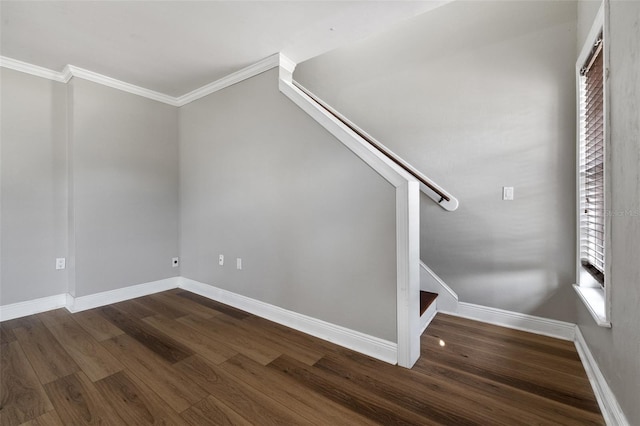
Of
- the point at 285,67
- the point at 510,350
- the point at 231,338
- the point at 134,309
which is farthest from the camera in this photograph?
the point at 134,309

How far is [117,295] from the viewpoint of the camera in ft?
9.40

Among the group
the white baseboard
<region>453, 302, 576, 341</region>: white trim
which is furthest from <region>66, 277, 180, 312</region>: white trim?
<region>453, 302, 576, 341</region>: white trim

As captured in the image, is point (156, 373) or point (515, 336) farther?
point (515, 336)

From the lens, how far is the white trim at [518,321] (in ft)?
6.72

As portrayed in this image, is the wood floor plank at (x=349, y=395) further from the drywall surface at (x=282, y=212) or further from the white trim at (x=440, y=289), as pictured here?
the white trim at (x=440, y=289)

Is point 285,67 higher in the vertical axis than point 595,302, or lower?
higher

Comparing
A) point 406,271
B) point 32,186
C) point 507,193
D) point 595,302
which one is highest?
point 32,186

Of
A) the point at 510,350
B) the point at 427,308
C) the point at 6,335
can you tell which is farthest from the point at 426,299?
the point at 6,335

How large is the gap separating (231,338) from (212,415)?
78cm

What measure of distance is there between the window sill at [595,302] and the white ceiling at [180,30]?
206 cm

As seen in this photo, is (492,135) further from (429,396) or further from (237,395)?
(237,395)

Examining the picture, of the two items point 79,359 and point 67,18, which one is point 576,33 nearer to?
point 67,18

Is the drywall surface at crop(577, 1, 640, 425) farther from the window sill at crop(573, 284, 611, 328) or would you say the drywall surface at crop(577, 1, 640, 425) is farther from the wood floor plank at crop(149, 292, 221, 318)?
the wood floor plank at crop(149, 292, 221, 318)

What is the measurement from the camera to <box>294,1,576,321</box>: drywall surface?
2031 millimetres
